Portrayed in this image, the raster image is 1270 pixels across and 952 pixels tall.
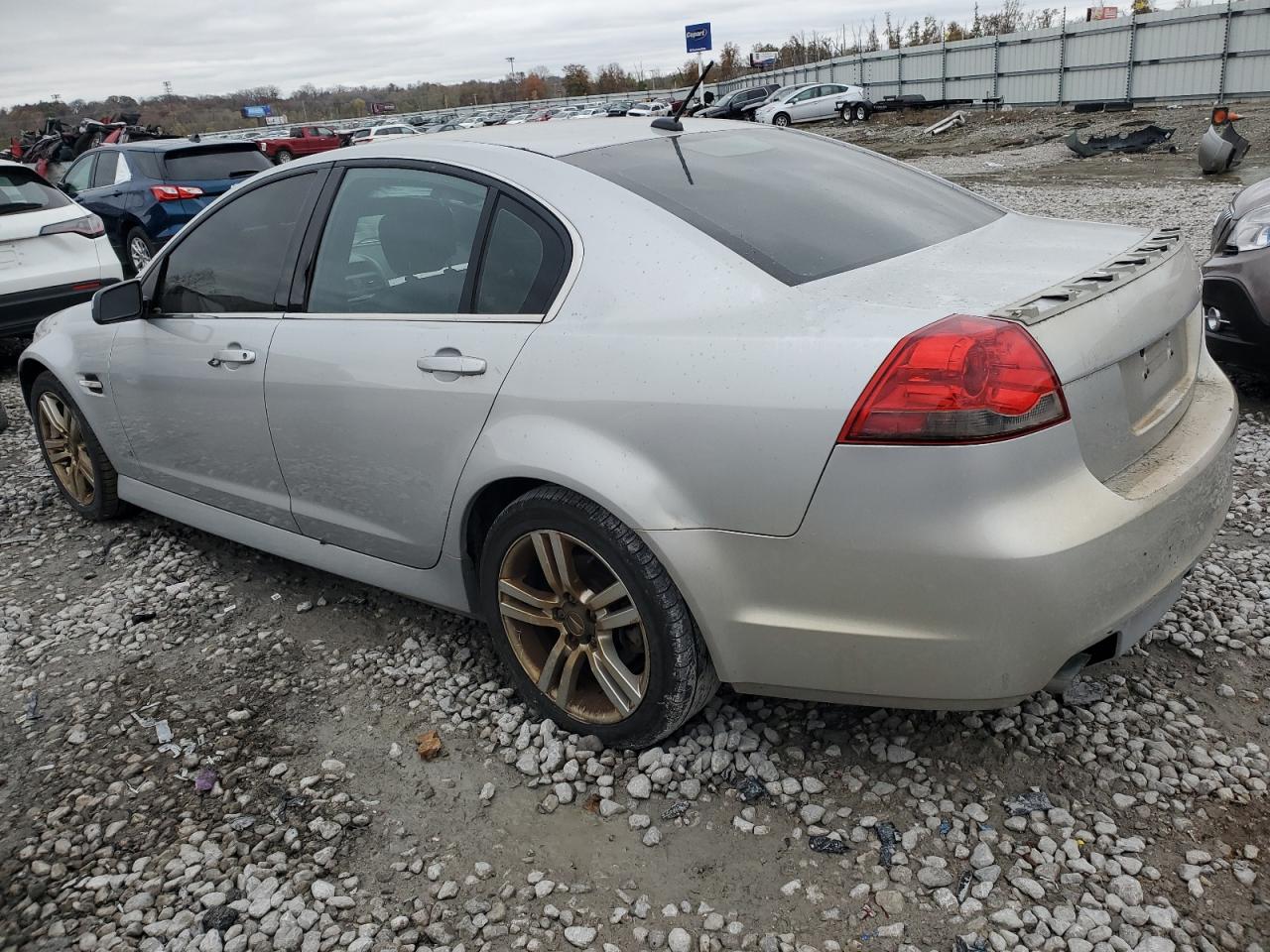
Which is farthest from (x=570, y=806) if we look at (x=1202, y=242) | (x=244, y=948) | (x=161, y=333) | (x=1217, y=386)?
(x=1202, y=242)

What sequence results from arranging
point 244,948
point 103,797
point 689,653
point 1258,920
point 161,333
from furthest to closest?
point 161,333, point 103,797, point 689,653, point 244,948, point 1258,920

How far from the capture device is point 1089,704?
280cm

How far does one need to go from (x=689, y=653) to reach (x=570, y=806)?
0.53m

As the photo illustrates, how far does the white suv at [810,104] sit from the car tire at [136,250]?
28.7 m

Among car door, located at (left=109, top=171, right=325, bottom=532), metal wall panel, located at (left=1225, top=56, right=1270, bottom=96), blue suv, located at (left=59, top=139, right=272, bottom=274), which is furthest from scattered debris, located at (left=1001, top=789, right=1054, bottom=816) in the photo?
metal wall panel, located at (left=1225, top=56, right=1270, bottom=96)

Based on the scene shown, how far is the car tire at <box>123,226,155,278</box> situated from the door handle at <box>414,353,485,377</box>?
30.8ft

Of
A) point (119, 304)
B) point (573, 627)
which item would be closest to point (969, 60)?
point (119, 304)

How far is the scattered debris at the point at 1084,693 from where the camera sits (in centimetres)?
281

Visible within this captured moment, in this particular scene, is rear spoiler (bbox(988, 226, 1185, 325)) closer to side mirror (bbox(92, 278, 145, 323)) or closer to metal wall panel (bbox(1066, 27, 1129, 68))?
side mirror (bbox(92, 278, 145, 323))

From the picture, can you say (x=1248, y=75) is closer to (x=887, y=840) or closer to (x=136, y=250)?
(x=136, y=250)

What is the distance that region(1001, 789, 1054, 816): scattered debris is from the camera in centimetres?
242

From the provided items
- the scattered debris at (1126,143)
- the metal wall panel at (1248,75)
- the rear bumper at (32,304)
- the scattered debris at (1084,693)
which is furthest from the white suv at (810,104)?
the scattered debris at (1084,693)

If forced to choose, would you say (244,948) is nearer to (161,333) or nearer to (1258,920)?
(1258,920)

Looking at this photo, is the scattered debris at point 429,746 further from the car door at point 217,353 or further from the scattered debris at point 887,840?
the scattered debris at point 887,840
